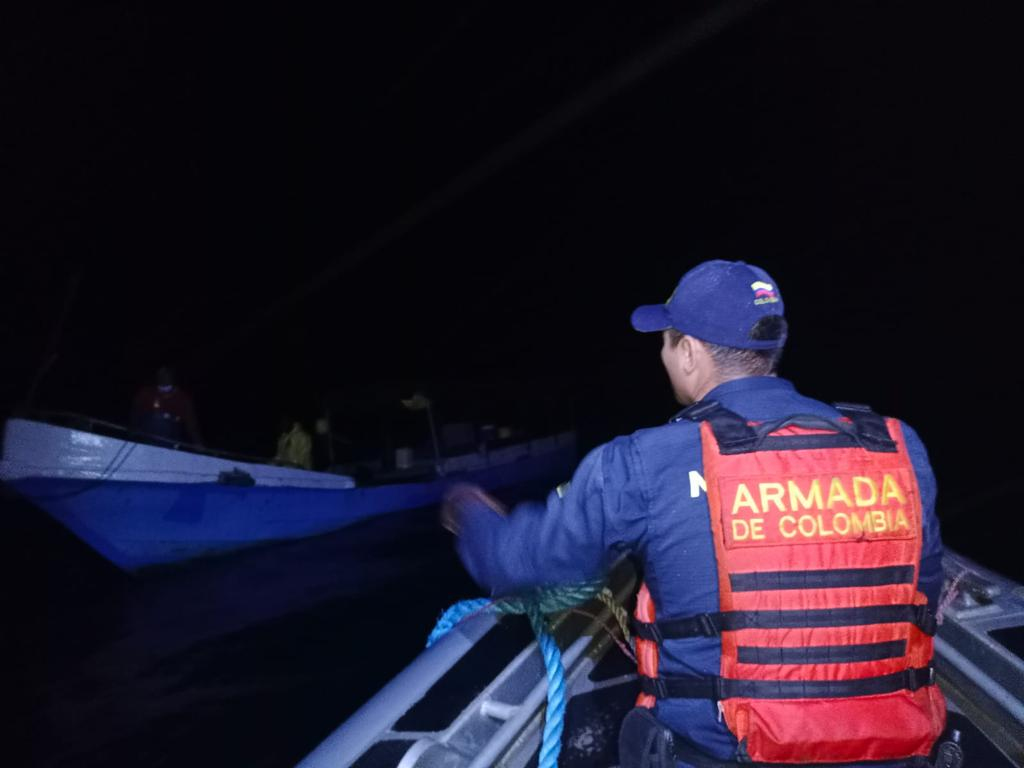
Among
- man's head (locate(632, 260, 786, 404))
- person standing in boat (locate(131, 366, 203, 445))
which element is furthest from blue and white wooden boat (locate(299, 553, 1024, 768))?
person standing in boat (locate(131, 366, 203, 445))

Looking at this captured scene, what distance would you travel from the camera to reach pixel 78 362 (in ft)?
108

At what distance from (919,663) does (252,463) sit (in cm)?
1080

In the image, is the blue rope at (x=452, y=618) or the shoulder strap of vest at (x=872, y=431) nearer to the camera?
the shoulder strap of vest at (x=872, y=431)

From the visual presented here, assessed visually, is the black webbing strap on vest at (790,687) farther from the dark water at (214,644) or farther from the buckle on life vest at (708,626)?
the dark water at (214,644)

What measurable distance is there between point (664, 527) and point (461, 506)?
0.61 meters

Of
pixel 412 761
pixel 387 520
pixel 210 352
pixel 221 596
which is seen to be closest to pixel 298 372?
pixel 210 352

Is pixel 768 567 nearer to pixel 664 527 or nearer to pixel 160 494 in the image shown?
pixel 664 527

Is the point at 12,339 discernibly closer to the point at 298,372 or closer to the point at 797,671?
the point at 298,372

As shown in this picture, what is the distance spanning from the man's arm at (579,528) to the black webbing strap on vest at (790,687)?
0.33m

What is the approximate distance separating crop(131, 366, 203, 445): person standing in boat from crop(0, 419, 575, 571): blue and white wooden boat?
1.31 metres

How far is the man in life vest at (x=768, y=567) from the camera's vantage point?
1.53 meters

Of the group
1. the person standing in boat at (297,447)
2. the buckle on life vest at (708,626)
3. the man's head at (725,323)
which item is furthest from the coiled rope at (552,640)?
the person standing in boat at (297,447)

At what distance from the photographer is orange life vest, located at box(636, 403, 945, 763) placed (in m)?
1.52

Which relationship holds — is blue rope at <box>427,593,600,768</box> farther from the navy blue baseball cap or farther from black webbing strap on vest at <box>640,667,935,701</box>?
the navy blue baseball cap
